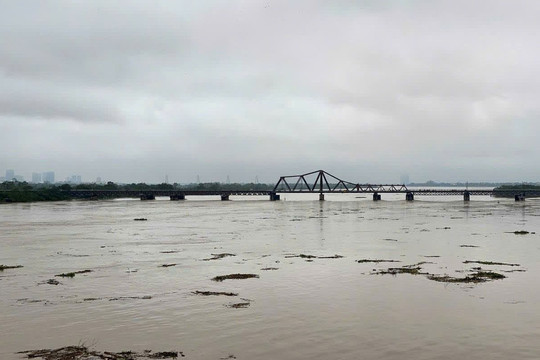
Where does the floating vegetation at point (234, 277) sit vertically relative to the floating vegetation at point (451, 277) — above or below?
below

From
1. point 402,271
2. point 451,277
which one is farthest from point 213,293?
point 451,277

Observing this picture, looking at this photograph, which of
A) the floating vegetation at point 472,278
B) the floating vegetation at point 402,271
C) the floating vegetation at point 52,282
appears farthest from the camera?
the floating vegetation at point 402,271

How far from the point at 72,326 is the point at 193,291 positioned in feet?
23.0

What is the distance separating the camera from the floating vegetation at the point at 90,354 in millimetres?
14273

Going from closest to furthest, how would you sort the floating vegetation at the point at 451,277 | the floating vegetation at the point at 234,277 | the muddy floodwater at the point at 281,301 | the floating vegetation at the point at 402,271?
the muddy floodwater at the point at 281,301 → the floating vegetation at the point at 451,277 → the floating vegetation at the point at 234,277 → the floating vegetation at the point at 402,271

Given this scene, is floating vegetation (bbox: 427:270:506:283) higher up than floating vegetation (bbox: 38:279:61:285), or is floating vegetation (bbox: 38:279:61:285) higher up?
floating vegetation (bbox: 427:270:506:283)

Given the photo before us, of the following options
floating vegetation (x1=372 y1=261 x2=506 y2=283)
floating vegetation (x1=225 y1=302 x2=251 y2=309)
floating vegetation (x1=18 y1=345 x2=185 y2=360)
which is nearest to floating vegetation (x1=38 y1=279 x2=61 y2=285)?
floating vegetation (x1=225 y1=302 x2=251 y2=309)

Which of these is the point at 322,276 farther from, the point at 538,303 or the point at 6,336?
the point at 6,336

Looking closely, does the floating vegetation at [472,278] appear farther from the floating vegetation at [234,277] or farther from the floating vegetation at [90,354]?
the floating vegetation at [90,354]

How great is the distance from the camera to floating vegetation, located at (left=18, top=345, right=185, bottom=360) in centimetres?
1427

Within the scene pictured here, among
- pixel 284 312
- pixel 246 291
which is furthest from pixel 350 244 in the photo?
pixel 284 312

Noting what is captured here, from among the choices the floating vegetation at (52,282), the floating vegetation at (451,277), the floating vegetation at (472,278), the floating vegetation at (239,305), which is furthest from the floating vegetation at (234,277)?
the floating vegetation at (472,278)

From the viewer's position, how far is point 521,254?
119 ft

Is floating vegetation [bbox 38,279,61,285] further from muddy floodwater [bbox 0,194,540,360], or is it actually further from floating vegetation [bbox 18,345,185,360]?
floating vegetation [bbox 18,345,185,360]
